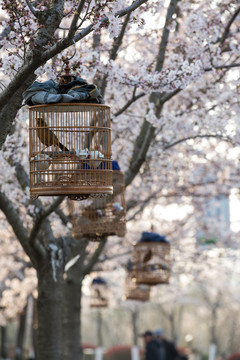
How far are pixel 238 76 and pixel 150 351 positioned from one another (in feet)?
27.7

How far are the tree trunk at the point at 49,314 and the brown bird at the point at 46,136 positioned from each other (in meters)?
4.05

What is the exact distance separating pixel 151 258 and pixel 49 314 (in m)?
2.71

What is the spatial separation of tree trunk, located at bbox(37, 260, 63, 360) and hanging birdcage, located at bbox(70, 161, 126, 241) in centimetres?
90

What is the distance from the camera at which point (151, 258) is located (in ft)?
37.8

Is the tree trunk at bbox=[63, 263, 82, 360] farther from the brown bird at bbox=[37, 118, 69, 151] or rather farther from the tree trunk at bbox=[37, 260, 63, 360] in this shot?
the brown bird at bbox=[37, 118, 69, 151]

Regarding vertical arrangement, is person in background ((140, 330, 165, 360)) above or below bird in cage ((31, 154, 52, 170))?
below

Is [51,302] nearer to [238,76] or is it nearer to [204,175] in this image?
[238,76]

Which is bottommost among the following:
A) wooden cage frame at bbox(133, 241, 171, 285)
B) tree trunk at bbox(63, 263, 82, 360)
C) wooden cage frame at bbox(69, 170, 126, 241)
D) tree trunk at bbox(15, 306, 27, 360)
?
tree trunk at bbox(15, 306, 27, 360)

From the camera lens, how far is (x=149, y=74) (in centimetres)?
816

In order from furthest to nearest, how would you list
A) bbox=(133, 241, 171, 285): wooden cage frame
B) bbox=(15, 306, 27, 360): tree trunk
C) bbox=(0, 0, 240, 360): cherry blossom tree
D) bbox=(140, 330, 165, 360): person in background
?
bbox=(15, 306, 27, 360): tree trunk → bbox=(140, 330, 165, 360): person in background → bbox=(133, 241, 171, 285): wooden cage frame → bbox=(0, 0, 240, 360): cherry blossom tree

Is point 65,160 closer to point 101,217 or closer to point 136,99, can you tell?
point 101,217

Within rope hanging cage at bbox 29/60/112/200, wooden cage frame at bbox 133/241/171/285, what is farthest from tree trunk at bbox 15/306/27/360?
rope hanging cage at bbox 29/60/112/200

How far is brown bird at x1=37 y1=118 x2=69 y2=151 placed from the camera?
5.33m

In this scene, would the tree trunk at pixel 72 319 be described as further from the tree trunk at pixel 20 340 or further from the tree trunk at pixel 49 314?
the tree trunk at pixel 20 340
